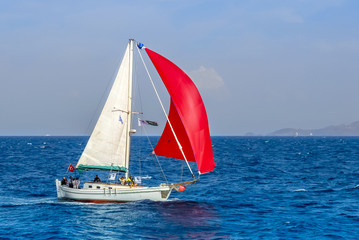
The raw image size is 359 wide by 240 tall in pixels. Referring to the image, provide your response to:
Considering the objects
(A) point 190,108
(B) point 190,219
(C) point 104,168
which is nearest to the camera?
(B) point 190,219

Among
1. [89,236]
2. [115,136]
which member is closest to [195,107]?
[115,136]

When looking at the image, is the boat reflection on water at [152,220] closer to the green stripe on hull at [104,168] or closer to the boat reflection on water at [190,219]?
the boat reflection on water at [190,219]

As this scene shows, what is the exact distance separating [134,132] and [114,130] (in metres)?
2.07

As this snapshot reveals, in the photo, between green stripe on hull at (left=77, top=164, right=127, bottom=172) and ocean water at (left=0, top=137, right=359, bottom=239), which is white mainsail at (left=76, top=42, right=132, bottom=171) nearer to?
green stripe on hull at (left=77, top=164, right=127, bottom=172)

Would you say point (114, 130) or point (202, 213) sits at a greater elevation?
point (114, 130)

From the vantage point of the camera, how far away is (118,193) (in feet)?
111

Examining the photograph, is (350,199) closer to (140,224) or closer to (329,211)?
(329,211)

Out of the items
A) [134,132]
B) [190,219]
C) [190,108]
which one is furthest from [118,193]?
[190,108]

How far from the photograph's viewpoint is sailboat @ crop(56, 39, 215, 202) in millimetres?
32719

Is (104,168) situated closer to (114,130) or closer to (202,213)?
(114,130)

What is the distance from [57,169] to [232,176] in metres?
26.7

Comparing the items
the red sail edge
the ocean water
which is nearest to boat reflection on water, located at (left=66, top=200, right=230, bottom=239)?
the ocean water

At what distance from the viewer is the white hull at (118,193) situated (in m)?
33.5

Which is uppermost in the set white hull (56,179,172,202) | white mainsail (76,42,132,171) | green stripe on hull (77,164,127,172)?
white mainsail (76,42,132,171)
